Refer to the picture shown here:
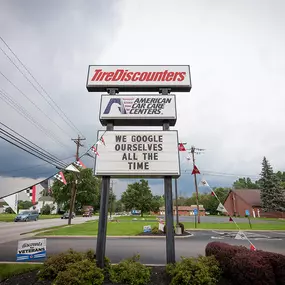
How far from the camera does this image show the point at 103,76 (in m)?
7.79

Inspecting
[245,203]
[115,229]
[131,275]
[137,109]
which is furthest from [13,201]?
[245,203]

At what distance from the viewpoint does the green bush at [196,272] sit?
5129 millimetres

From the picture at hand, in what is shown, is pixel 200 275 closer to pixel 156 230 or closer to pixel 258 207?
pixel 156 230

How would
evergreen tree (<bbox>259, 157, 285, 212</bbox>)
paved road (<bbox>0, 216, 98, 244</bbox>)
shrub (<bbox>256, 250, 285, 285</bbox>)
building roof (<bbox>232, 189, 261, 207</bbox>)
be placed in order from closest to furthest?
shrub (<bbox>256, 250, 285, 285</bbox>) → paved road (<bbox>0, 216, 98, 244</bbox>) → evergreen tree (<bbox>259, 157, 285, 212</bbox>) → building roof (<bbox>232, 189, 261, 207</bbox>)

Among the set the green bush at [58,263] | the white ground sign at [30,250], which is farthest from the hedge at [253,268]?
the white ground sign at [30,250]

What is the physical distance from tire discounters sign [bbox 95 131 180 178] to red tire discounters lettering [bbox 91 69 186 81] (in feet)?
7.08

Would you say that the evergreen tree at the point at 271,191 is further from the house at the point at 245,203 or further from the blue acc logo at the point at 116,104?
the blue acc logo at the point at 116,104

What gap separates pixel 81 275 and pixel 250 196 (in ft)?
180

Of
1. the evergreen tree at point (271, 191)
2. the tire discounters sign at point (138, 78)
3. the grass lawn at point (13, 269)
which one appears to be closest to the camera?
the grass lawn at point (13, 269)

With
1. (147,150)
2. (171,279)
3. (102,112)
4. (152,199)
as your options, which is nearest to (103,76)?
(102,112)

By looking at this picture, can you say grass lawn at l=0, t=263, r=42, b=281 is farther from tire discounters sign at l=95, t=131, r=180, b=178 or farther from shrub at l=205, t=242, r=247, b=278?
A: shrub at l=205, t=242, r=247, b=278

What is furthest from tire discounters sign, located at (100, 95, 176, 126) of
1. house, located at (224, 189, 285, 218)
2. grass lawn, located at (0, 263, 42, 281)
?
house, located at (224, 189, 285, 218)

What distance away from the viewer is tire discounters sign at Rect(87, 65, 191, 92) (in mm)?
7691

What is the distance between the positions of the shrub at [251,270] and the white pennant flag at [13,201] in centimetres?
600
